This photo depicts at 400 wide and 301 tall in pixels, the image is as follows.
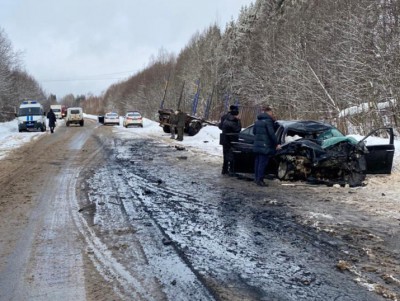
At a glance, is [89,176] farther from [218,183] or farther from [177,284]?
[177,284]

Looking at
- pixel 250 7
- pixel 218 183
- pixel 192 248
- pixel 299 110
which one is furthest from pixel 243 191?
pixel 250 7

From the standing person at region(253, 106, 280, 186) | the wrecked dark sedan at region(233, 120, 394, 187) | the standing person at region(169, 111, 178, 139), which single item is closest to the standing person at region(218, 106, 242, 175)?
the wrecked dark sedan at region(233, 120, 394, 187)

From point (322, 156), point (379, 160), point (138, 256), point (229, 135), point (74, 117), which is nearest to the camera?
point (138, 256)

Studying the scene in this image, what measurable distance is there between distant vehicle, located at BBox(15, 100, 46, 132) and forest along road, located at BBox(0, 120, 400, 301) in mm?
22254

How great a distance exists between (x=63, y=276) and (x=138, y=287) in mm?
820

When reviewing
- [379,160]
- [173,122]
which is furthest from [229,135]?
[173,122]

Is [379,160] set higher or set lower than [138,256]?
higher

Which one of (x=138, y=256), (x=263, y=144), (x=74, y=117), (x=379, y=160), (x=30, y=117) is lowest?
(x=138, y=256)

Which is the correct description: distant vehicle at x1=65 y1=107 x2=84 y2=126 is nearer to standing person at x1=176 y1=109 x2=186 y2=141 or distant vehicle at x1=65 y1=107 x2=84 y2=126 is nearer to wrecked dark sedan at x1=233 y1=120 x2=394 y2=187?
standing person at x1=176 y1=109 x2=186 y2=141

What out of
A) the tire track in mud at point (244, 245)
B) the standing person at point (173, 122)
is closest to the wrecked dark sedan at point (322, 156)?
the tire track in mud at point (244, 245)

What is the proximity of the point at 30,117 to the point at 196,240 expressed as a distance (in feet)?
93.2

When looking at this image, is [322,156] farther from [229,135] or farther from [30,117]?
[30,117]

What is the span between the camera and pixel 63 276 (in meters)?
4.18

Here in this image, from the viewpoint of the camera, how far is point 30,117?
30.8 meters
